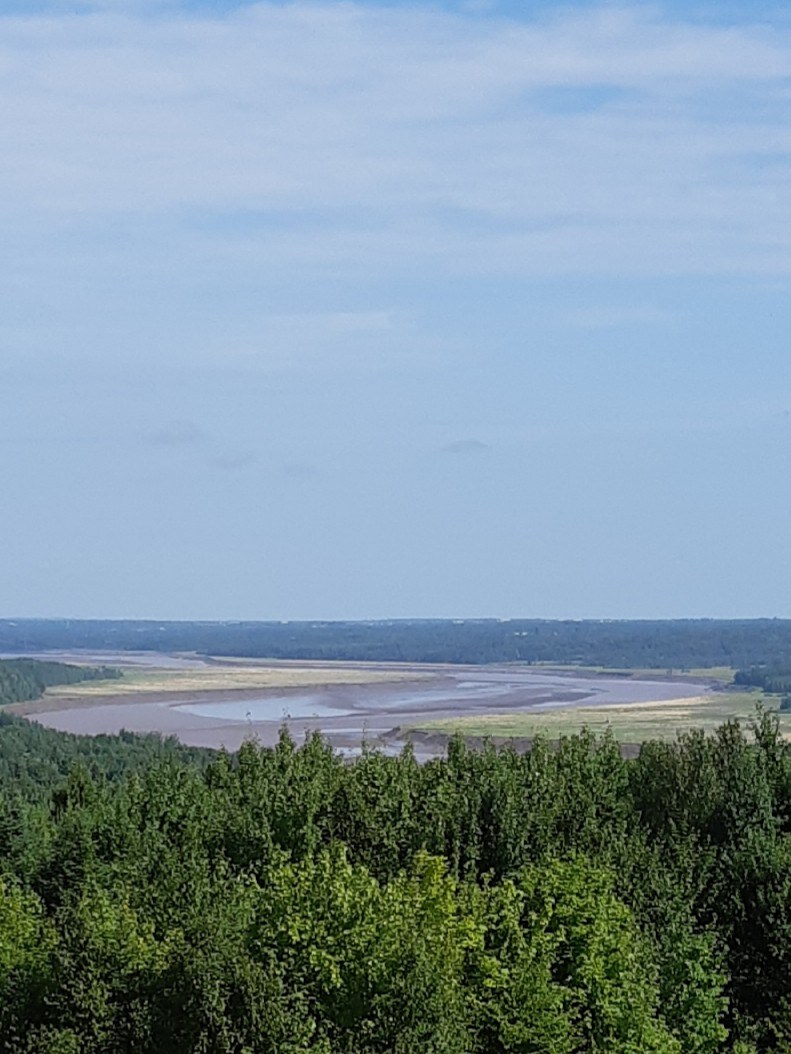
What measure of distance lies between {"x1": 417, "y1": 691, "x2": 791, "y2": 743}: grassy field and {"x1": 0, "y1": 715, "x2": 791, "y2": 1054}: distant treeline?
52.0 meters

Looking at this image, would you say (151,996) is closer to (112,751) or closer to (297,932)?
(297,932)

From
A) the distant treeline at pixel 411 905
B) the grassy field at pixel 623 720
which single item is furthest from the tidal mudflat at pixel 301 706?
the distant treeline at pixel 411 905

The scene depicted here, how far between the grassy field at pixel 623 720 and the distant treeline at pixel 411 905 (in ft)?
171

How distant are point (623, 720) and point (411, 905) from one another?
303ft

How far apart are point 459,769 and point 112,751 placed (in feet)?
194

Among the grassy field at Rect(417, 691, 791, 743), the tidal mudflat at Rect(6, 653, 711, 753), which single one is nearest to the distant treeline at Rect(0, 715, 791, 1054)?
the tidal mudflat at Rect(6, 653, 711, 753)

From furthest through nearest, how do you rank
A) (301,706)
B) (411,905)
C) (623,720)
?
(301,706) → (623,720) → (411,905)

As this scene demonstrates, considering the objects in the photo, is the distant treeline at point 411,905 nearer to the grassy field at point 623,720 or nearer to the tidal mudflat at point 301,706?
the tidal mudflat at point 301,706

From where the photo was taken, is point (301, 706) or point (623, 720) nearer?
point (623, 720)

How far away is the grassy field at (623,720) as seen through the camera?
111125mm

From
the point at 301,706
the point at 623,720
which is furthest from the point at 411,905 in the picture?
the point at 301,706

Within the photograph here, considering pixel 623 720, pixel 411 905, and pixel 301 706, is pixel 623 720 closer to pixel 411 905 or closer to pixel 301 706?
pixel 301 706

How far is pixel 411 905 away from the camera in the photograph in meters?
33.2

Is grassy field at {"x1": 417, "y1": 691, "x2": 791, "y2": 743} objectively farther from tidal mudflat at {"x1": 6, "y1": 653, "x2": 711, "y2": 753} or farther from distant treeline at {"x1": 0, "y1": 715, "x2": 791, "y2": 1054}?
distant treeline at {"x1": 0, "y1": 715, "x2": 791, "y2": 1054}
